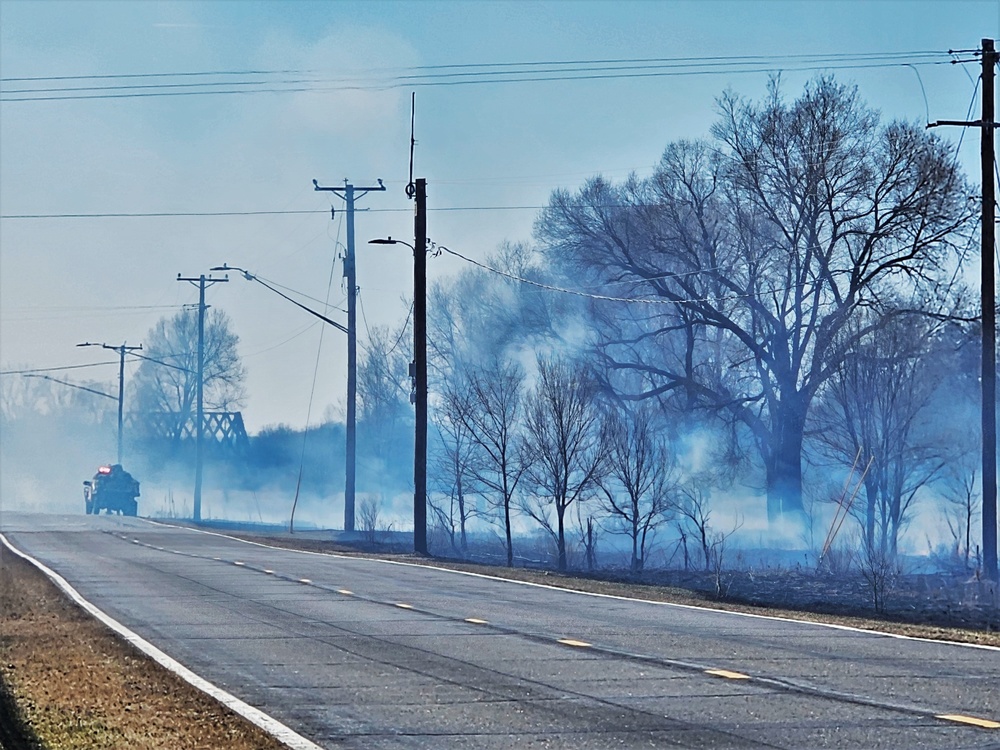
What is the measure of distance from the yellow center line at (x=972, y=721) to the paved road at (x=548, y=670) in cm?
7

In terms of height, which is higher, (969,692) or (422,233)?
(422,233)

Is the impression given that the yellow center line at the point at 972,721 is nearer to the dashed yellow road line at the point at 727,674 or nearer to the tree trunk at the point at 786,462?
the dashed yellow road line at the point at 727,674

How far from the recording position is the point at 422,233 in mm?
37125

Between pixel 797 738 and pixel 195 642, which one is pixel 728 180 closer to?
pixel 195 642

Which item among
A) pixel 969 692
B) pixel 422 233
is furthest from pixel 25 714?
pixel 422 233

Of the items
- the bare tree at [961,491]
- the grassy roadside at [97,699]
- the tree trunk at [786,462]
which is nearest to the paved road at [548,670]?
the grassy roadside at [97,699]

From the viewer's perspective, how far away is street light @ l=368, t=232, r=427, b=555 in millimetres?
35625

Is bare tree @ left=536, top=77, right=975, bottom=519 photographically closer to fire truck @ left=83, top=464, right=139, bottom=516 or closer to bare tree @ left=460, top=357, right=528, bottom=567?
bare tree @ left=460, top=357, right=528, bottom=567

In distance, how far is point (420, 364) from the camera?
36.9 metres

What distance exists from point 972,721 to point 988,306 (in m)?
19.9

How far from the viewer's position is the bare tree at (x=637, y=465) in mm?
36406

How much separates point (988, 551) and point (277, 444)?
73.4 meters

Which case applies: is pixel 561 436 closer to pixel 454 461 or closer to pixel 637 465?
pixel 637 465

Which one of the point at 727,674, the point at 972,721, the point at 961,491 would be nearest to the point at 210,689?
the point at 727,674
